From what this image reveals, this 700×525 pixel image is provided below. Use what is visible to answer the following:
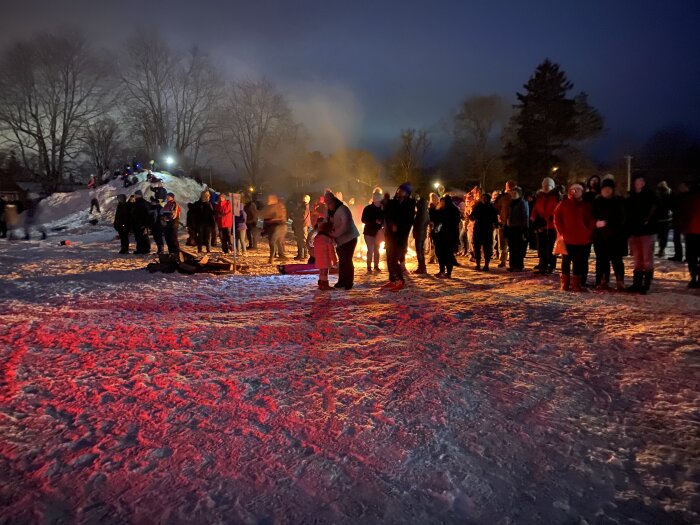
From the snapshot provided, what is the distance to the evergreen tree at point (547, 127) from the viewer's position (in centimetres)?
4081

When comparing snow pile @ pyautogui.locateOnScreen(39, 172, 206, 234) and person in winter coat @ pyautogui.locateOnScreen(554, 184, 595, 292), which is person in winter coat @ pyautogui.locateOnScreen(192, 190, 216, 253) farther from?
person in winter coat @ pyautogui.locateOnScreen(554, 184, 595, 292)

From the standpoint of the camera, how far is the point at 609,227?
7172mm

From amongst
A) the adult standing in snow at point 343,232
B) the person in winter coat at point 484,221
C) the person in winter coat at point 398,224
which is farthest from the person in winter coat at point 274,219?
the person in winter coat at point 484,221

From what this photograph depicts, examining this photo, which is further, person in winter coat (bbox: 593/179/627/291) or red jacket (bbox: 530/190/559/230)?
red jacket (bbox: 530/190/559/230)

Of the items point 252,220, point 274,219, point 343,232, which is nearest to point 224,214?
point 252,220

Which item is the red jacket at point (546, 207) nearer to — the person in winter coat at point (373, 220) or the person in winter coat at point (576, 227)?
the person in winter coat at point (576, 227)

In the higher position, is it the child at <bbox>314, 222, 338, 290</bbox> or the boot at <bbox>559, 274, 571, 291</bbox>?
the child at <bbox>314, 222, 338, 290</bbox>

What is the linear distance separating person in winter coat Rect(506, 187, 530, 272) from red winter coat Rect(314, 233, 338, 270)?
13.9 feet

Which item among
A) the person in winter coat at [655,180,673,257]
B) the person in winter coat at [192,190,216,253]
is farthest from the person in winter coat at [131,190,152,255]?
the person in winter coat at [655,180,673,257]

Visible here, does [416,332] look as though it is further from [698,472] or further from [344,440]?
[698,472]

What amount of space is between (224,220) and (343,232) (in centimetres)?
739

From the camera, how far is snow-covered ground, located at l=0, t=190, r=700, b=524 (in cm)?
235

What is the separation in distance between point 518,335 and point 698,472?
8.54 ft

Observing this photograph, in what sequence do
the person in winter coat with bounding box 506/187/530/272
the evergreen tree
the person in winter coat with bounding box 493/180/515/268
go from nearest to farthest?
the person in winter coat with bounding box 506/187/530/272, the person in winter coat with bounding box 493/180/515/268, the evergreen tree
